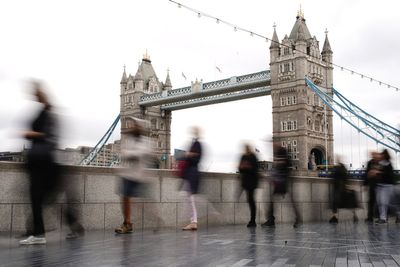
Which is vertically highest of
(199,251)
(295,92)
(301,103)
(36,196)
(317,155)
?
(295,92)

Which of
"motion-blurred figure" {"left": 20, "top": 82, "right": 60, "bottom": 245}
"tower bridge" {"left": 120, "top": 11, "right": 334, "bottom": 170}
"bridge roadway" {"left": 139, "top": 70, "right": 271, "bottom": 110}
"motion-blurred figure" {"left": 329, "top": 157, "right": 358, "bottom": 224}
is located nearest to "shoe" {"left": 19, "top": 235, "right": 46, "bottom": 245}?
"motion-blurred figure" {"left": 20, "top": 82, "right": 60, "bottom": 245}

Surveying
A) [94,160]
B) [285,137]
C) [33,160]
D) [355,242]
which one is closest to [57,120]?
[33,160]

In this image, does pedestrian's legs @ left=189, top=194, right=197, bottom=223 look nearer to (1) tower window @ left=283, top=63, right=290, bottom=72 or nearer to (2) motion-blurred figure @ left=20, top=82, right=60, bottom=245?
(2) motion-blurred figure @ left=20, top=82, right=60, bottom=245

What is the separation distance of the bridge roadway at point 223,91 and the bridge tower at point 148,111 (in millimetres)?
7334

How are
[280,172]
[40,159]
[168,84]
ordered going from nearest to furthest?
1. [40,159]
2. [280,172]
3. [168,84]

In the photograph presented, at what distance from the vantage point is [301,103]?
64875 mm

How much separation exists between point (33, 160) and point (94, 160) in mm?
81167

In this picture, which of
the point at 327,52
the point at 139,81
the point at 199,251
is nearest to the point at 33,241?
the point at 199,251

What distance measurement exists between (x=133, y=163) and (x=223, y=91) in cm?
6371

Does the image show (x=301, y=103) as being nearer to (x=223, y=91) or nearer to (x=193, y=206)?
(x=223, y=91)

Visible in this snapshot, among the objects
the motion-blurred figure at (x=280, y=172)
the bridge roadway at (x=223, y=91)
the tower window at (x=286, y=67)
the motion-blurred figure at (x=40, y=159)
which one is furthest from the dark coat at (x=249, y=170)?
the tower window at (x=286, y=67)

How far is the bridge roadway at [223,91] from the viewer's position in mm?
67769

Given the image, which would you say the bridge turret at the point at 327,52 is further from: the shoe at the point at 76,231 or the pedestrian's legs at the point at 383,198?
the shoe at the point at 76,231

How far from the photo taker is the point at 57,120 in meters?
4.96
